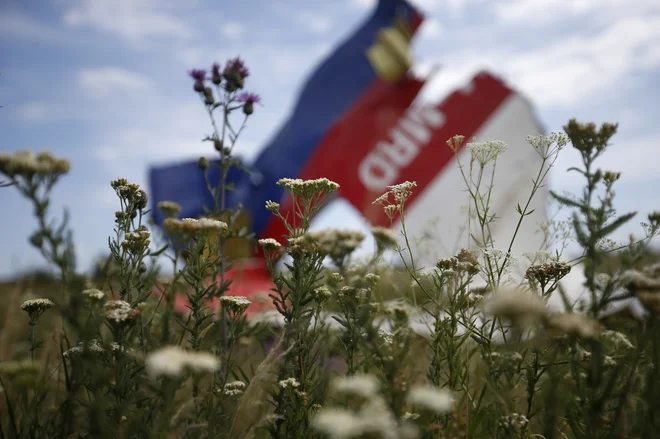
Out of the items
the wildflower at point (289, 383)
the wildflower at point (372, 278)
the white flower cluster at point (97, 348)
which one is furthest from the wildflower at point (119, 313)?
the wildflower at point (372, 278)

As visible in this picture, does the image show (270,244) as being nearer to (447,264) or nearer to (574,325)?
(447,264)

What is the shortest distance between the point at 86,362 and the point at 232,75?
1778 mm

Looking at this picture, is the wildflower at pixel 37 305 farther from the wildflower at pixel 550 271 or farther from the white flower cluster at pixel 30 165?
the wildflower at pixel 550 271

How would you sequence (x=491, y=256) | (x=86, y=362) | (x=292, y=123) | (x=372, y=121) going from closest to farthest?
(x=86, y=362) → (x=491, y=256) → (x=372, y=121) → (x=292, y=123)

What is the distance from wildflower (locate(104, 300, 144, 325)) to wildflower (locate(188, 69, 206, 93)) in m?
1.51

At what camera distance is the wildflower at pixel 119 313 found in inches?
56.9

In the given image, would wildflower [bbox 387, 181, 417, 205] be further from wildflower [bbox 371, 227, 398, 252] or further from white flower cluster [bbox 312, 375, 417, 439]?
white flower cluster [bbox 312, 375, 417, 439]

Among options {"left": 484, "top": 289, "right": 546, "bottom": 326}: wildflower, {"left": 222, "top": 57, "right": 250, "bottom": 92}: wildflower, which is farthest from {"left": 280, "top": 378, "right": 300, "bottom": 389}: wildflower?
{"left": 222, "top": 57, "right": 250, "bottom": 92}: wildflower

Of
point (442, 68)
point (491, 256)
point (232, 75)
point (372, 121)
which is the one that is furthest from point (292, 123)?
point (491, 256)

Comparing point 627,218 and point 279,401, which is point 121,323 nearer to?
point 279,401

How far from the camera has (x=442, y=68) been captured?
1073 centimetres

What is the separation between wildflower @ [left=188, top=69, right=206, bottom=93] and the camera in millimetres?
2631

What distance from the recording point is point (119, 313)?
1469mm

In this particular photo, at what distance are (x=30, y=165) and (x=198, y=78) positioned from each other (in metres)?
1.45
